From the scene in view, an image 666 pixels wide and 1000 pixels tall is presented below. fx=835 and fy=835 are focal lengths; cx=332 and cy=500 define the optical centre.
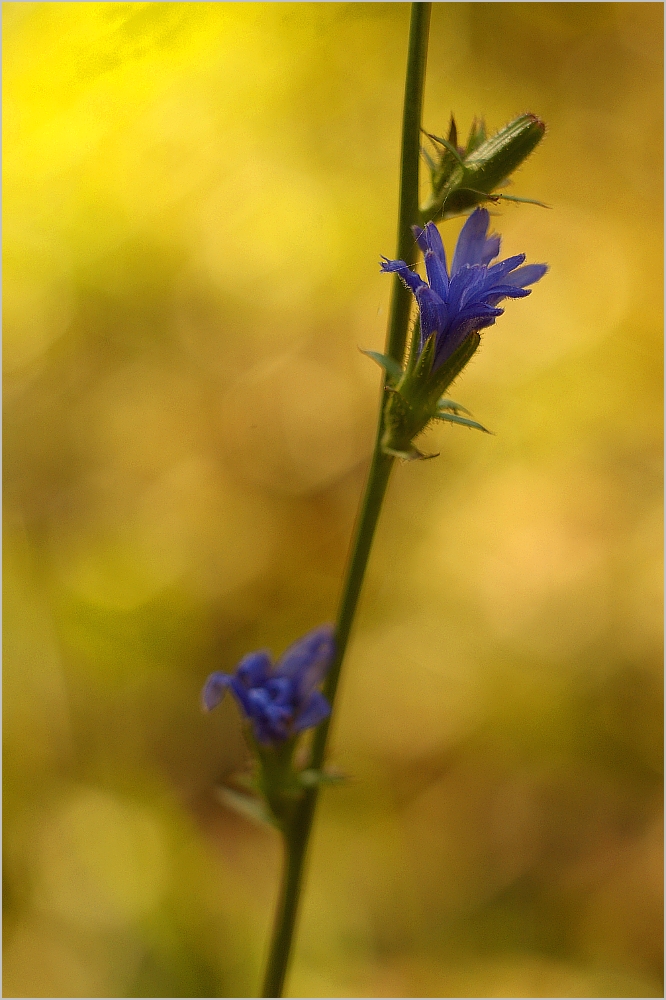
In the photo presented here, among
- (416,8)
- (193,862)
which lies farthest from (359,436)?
(416,8)

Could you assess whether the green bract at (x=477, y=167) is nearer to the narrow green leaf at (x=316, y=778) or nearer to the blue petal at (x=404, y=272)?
the blue petal at (x=404, y=272)

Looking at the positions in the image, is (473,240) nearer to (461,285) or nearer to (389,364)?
(461,285)

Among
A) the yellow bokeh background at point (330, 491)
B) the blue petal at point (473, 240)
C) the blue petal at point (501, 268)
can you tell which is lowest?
the yellow bokeh background at point (330, 491)

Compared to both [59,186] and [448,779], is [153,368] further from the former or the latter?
[448,779]

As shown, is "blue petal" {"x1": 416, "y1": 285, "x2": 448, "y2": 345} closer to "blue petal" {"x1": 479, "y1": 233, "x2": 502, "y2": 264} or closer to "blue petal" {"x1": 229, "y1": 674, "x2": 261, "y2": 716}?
"blue petal" {"x1": 479, "y1": 233, "x2": 502, "y2": 264}

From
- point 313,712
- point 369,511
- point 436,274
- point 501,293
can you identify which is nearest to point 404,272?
point 436,274

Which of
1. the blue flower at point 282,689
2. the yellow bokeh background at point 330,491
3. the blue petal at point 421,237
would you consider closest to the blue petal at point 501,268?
the blue petal at point 421,237

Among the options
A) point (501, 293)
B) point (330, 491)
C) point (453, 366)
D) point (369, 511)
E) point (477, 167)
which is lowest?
point (330, 491)
